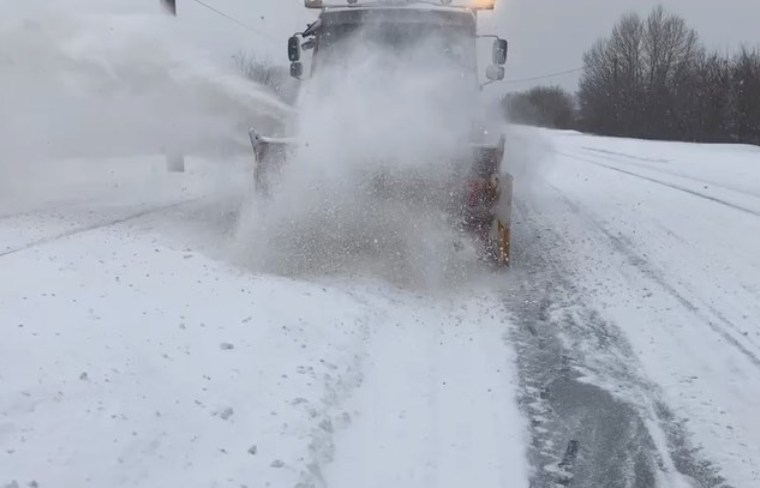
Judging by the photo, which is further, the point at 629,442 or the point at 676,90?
the point at 676,90

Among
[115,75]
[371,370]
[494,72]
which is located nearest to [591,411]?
[371,370]

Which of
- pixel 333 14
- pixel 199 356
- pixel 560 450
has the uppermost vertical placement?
pixel 333 14

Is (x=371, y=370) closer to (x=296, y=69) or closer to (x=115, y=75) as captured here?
(x=296, y=69)

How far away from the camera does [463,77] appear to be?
9828mm

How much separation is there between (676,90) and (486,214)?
4779 cm

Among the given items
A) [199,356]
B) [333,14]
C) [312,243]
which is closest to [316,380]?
[199,356]

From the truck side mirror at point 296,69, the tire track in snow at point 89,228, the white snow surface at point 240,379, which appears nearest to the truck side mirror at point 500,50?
the truck side mirror at point 296,69

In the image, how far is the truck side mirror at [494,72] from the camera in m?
10.6

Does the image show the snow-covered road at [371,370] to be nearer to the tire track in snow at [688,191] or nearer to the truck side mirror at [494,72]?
the truck side mirror at [494,72]

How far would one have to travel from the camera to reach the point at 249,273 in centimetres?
784

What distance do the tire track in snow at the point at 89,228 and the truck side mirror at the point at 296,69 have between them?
3.46 metres

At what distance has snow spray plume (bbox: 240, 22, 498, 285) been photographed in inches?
328

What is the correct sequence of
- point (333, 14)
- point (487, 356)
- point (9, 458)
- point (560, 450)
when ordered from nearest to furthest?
point (9, 458), point (560, 450), point (487, 356), point (333, 14)

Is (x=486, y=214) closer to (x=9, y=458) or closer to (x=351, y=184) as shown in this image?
(x=351, y=184)
